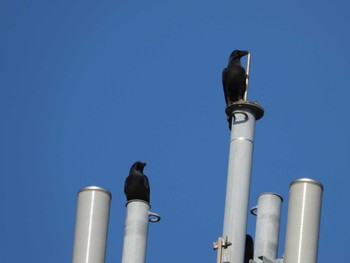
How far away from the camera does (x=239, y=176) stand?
55.5 feet

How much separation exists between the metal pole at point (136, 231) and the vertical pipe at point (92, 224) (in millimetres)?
Result: 1836

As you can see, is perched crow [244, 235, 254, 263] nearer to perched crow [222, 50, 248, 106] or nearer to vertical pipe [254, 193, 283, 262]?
vertical pipe [254, 193, 283, 262]

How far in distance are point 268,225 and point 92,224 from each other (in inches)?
116

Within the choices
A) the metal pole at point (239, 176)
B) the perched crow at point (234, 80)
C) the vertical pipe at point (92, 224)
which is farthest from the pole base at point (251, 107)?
the vertical pipe at point (92, 224)

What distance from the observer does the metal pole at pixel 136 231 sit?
19.0 metres

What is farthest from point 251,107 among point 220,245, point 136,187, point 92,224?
point 136,187

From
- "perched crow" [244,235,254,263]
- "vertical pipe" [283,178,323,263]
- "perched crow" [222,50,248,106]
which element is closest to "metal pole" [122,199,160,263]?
"perched crow" [244,235,254,263]

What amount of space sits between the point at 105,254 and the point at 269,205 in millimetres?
3053

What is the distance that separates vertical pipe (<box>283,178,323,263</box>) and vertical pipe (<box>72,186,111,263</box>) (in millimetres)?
2531

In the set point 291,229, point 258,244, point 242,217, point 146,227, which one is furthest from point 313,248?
point 146,227

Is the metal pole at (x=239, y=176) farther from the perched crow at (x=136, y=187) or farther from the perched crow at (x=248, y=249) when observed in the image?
the perched crow at (x=136, y=187)

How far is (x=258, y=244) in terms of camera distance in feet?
59.3

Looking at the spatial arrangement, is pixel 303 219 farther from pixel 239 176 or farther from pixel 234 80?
pixel 234 80

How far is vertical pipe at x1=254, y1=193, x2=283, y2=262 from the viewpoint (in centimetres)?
1803
